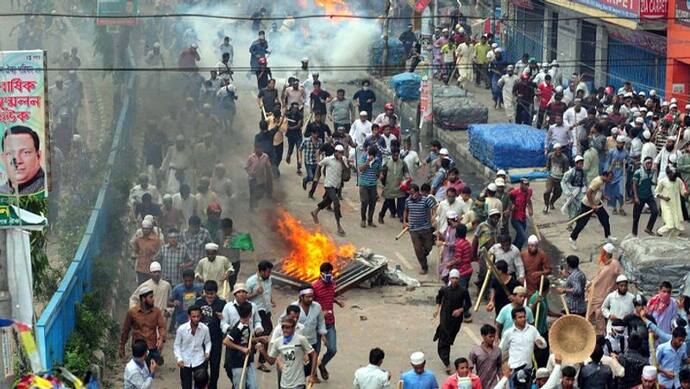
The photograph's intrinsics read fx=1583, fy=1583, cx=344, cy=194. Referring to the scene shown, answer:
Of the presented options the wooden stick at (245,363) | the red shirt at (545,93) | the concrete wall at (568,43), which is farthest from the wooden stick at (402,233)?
the concrete wall at (568,43)

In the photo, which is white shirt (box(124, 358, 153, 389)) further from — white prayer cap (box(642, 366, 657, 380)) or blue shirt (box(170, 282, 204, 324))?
white prayer cap (box(642, 366, 657, 380))

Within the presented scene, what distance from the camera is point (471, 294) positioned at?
19219mm

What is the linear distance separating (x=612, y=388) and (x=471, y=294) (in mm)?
5234

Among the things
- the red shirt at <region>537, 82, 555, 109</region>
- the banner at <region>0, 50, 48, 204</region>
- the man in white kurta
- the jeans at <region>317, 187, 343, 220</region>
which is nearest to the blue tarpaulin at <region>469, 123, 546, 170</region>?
the red shirt at <region>537, 82, 555, 109</region>

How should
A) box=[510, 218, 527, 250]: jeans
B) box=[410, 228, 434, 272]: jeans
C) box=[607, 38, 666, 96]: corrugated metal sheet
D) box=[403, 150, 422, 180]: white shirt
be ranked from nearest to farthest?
box=[410, 228, 434, 272]: jeans < box=[510, 218, 527, 250]: jeans < box=[403, 150, 422, 180]: white shirt < box=[607, 38, 666, 96]: corrugated metal sheet

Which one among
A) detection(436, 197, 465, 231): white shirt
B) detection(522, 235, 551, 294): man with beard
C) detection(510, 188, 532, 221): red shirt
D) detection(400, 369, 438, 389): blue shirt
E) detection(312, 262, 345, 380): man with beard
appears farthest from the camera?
detection(510, 188, 532, 221): red shirt

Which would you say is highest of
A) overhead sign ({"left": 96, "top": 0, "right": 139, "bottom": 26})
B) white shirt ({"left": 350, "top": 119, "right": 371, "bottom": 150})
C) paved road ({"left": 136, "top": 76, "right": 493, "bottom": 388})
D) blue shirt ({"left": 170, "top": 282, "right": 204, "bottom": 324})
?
overhead sign ({"left": 96, "top": 0, "right": 139, "bottom": 26})

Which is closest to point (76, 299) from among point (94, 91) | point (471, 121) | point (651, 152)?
point (651, 152)

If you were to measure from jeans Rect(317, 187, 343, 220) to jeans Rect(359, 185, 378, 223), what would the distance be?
35cm

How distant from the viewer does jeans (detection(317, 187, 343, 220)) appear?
21766 mm

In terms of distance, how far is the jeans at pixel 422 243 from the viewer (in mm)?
20016

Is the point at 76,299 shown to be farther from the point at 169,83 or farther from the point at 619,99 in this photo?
the point at 169,83

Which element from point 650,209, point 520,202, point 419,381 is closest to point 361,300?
point 520,202

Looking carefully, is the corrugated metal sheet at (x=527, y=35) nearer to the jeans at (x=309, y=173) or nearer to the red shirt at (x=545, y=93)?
the red shirt at (x=545, y=93)
